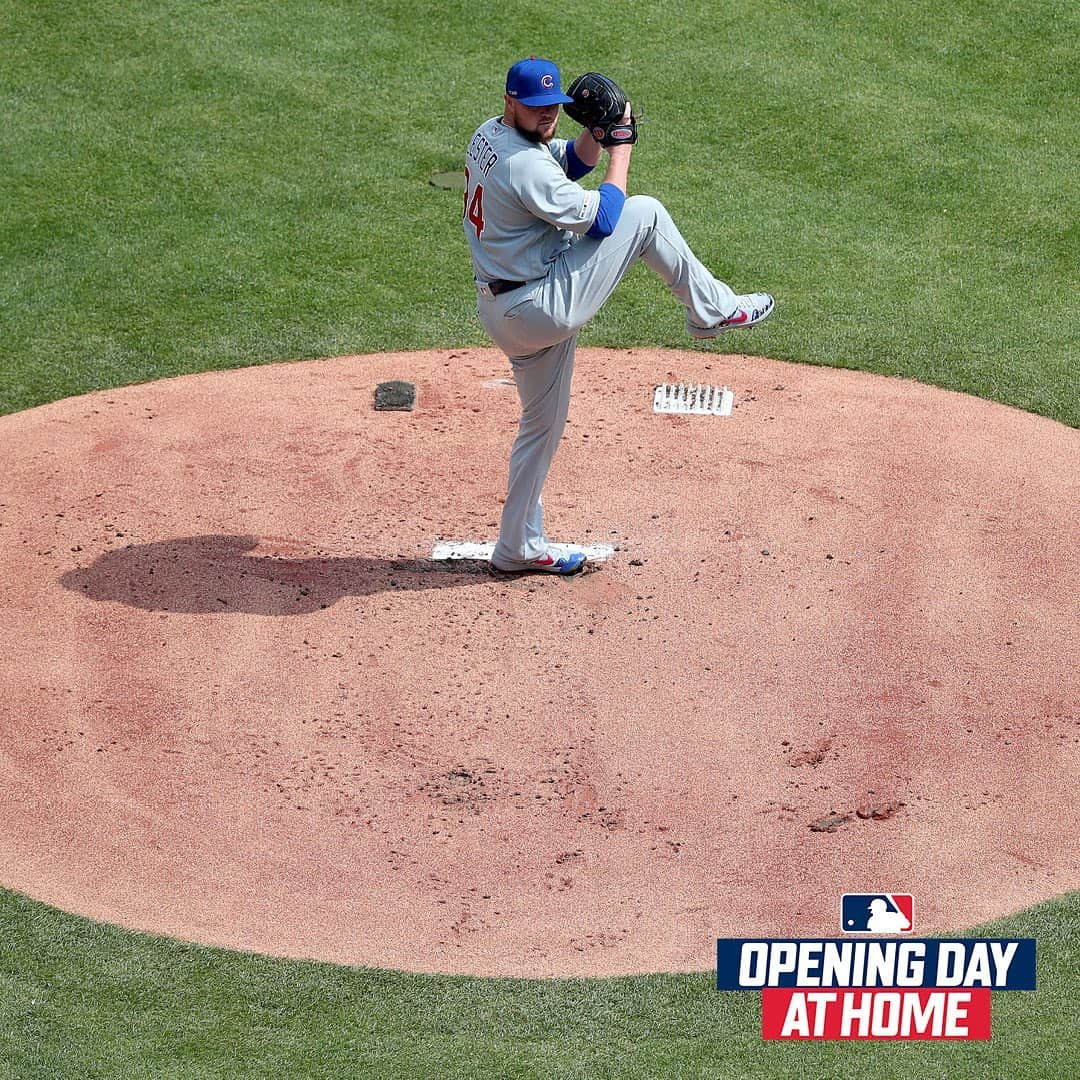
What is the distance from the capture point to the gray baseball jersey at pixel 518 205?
6.13 meters

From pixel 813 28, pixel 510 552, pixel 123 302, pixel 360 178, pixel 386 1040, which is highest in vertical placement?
pixel 813 28

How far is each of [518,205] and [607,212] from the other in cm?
35

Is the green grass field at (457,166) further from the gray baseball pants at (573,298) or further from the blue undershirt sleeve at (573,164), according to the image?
the blue undershirt sleeve at (573,164)

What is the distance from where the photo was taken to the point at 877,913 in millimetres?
5496

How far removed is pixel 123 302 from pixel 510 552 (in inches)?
153

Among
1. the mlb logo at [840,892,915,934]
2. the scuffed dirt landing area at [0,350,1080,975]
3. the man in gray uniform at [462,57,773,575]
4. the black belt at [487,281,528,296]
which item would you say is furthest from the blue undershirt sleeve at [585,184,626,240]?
the mlb logo at [840,892,915,934]

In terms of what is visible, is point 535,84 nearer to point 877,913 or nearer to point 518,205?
point 518,205

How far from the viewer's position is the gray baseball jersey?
241 inches

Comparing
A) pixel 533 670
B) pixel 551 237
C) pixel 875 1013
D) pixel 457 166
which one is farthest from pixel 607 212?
pixel 457 166

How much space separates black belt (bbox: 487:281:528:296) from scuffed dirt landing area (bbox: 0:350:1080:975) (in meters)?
1.48

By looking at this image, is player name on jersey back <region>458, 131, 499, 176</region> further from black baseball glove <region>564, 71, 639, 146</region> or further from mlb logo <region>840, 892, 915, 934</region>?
mlb logo <region>840, 892, 915, 934</region>

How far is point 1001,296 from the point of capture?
977 cm

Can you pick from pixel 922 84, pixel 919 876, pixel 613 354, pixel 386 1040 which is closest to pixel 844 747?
pixel 919 876

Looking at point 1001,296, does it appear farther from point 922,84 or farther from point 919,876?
point 919,876
